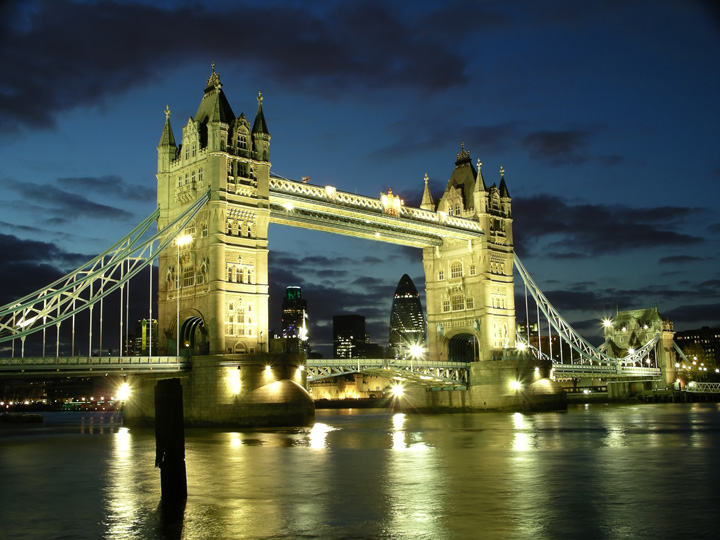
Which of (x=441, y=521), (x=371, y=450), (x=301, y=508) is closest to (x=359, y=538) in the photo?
(x=441, y=521)

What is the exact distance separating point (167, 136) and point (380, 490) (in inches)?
1871

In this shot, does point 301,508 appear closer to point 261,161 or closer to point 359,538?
point 359,538

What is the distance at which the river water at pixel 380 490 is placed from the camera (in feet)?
62.8

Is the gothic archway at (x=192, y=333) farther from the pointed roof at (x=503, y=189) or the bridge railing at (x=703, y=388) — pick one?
the bridge railing at (x=703, y=388)

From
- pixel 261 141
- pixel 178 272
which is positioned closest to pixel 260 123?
pixel 261 141

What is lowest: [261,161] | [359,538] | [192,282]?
[359,538]

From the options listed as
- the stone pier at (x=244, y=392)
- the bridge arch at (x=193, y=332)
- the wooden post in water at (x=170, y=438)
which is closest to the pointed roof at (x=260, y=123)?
the bridge arch at (x=193, y=332)

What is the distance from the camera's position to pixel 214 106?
63.2 metres

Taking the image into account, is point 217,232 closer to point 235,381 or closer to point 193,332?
point 193,332

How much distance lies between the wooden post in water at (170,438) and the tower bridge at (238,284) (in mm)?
29117

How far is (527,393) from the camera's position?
81.6m

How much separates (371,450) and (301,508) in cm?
1775

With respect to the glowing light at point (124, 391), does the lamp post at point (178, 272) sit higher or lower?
higher

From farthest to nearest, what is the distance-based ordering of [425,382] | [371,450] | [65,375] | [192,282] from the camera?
[425,382]
[192,282]
[65,375]
[371,450]
